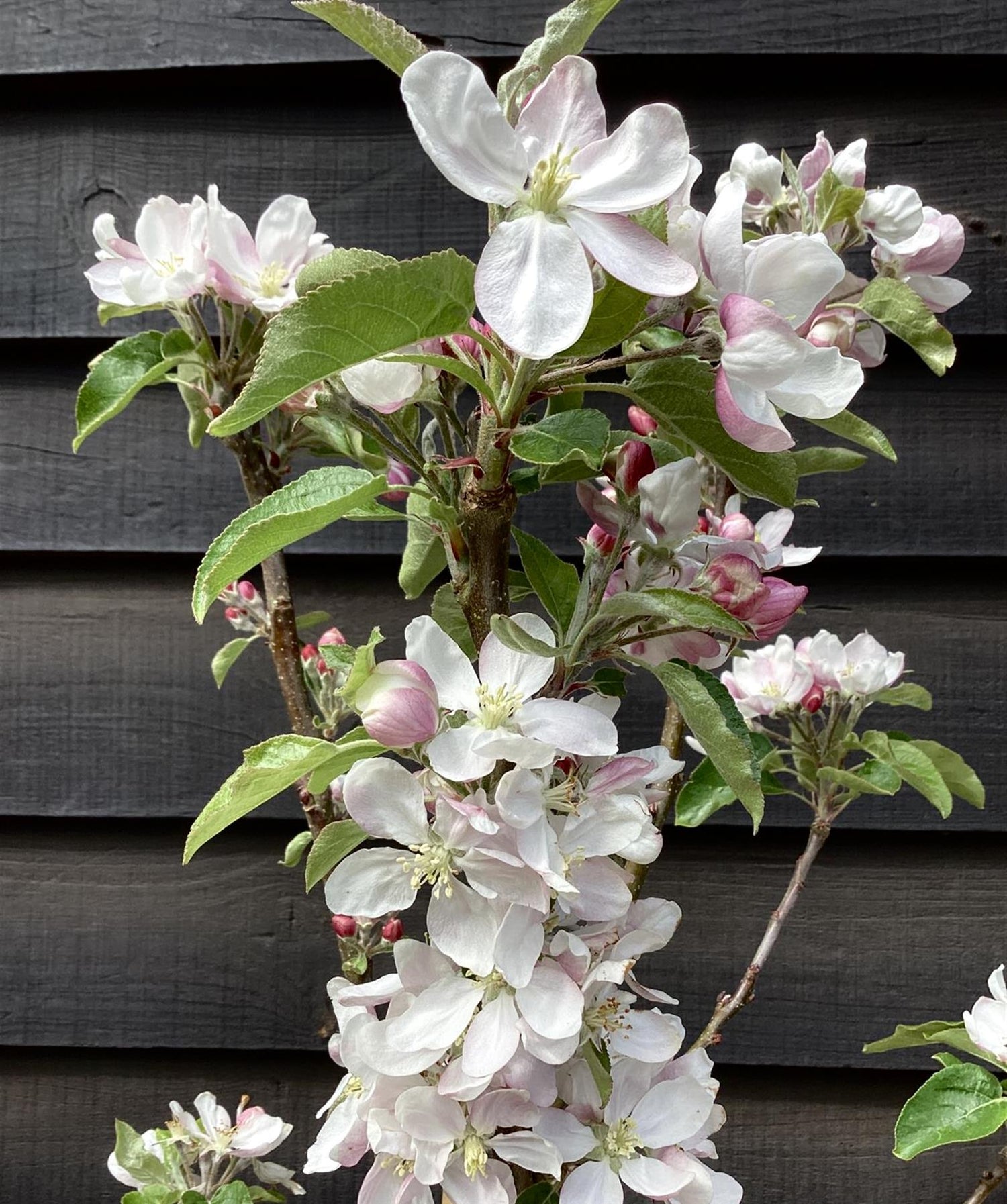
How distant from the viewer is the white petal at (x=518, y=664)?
385mm

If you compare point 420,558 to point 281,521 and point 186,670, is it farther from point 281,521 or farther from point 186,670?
point 186,670

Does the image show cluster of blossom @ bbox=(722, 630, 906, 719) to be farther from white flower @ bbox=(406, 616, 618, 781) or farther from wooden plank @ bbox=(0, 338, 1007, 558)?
white flower @ bbox=(406, 616, 618, 781)

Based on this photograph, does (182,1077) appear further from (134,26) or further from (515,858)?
(134,26)

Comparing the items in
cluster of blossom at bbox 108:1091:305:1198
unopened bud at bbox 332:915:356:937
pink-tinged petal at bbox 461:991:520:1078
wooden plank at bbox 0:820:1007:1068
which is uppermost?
pink-tinged petal at bbox 461:991:520:1078

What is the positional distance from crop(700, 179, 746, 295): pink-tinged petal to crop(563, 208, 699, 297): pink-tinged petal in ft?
0.06

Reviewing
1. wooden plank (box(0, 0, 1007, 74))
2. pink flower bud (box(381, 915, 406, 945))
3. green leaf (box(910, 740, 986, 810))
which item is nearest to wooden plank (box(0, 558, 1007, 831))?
green leaf (box(910, 740, 986, 810))

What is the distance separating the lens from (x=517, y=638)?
375 millimetres

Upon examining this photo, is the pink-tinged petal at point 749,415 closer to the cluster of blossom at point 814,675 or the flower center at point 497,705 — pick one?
the flower center at point 497,705

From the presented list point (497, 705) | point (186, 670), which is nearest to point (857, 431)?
point (497, 705)

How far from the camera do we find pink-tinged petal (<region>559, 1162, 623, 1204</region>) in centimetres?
41

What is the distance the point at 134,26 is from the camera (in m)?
0.97

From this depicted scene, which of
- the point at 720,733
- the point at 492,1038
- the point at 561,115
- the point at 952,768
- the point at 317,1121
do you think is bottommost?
the point at 317,1121

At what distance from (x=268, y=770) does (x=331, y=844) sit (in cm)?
7

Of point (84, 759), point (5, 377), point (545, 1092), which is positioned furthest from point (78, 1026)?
point (545, 1092)
